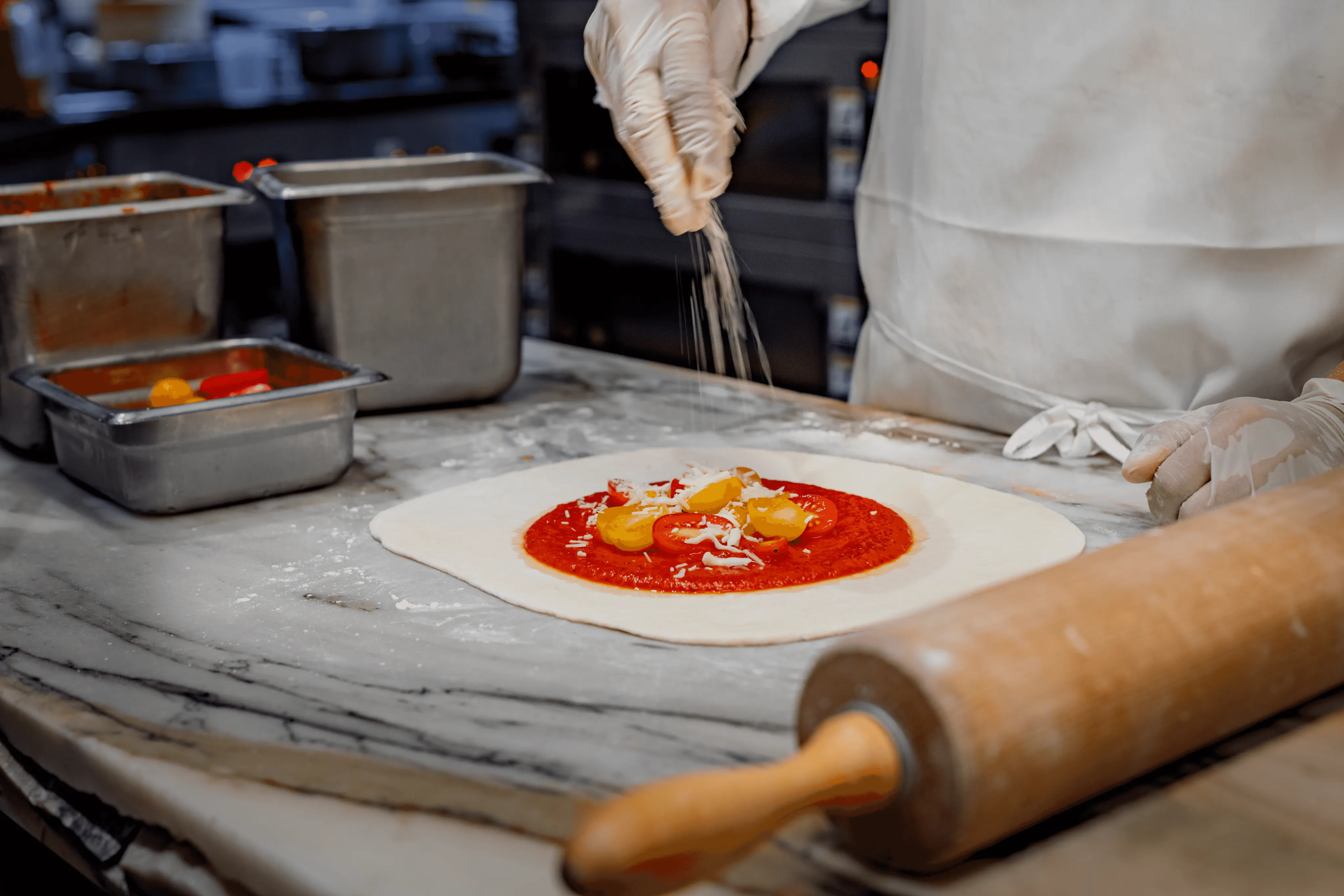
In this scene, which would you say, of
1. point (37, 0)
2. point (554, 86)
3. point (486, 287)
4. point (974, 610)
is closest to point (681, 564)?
point (974, 610)

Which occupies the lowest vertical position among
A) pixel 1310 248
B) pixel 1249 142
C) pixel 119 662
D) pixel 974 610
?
pixel 119 662

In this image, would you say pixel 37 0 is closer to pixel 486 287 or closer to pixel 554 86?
pixel 554 86

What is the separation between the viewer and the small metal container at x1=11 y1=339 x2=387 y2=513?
1.26 meters

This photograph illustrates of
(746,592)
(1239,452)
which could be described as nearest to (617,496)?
(746,592)

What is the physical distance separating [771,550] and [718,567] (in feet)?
0.20

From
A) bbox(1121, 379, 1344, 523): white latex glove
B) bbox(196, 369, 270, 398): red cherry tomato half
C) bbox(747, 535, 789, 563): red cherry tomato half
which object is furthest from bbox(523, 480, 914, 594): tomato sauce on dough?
bbox(196, 369, 270, 398): red cherry tomato half

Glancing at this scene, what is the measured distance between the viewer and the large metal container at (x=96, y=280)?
142 centimetres

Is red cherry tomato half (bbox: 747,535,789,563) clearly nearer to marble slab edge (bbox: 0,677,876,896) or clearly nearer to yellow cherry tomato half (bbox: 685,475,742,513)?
yellow cherry tomato half (bbox: 685,475,742,513)

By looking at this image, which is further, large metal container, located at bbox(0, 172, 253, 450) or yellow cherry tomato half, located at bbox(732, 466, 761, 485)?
large metal container, located at bbox(0, 172, 253, 450)

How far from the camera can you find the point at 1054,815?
2.46 ft

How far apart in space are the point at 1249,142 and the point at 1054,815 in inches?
33.4

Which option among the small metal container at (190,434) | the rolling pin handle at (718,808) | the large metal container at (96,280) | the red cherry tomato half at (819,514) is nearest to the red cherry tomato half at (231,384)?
the small metal container at (190,434)

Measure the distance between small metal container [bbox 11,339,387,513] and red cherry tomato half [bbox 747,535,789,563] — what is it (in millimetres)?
480

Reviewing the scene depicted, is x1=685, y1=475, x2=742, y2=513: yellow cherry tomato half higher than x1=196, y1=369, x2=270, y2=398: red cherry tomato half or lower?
lower
